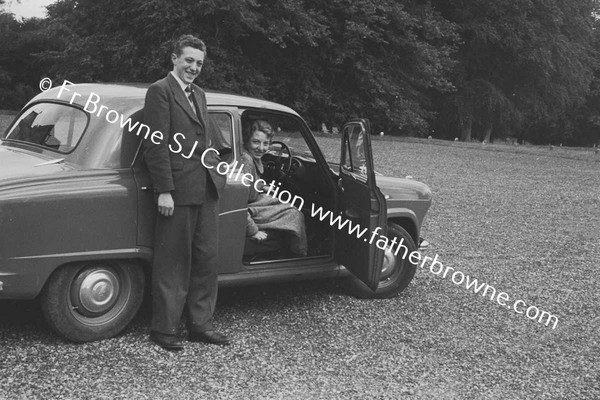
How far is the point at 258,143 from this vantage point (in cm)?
539

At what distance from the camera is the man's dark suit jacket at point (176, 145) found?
169 inches

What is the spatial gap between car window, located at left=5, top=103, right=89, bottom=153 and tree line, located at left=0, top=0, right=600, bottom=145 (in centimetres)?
1977

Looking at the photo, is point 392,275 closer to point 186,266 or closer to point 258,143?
point 258,143

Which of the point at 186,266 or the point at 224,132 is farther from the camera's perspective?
the point at 224,132

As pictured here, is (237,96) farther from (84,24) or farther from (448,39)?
(448,39)

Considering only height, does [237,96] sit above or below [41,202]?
above

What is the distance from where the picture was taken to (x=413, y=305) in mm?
5906

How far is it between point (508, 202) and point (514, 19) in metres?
24.6

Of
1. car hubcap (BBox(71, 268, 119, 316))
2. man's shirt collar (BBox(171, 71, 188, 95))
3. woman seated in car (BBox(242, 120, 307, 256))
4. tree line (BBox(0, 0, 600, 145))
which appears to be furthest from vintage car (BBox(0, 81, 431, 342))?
tree line (BBox(0, 0, 600, 145))

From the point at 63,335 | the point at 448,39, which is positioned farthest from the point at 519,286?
the point at 448,39

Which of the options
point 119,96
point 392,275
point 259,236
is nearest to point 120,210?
→ point 119,96

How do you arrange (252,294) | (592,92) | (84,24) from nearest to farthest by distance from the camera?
(252,294), (84,24), (592,92)

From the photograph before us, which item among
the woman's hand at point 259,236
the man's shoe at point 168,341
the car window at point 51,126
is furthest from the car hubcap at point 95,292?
the woman's hand at point 259,236

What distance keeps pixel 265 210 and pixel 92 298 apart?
1.45m
